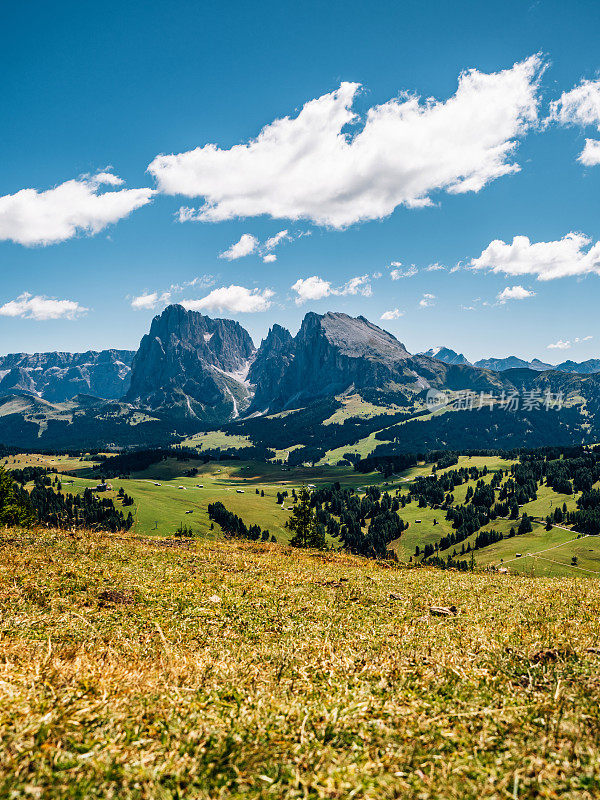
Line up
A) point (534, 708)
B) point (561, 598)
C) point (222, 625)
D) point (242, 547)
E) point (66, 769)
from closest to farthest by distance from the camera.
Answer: point (66, 769) < point (534, 708) < point (222, 625) < point (561, 598) < point (242, 547)

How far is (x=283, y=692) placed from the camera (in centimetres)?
823

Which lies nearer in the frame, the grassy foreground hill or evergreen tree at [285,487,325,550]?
the grassy foreground hill

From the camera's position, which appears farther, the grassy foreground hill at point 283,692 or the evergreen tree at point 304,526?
the evergreen tree at point 304,526

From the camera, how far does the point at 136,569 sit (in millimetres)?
18938

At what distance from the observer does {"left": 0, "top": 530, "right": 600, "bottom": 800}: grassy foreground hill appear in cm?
535

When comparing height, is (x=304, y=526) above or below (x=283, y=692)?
below

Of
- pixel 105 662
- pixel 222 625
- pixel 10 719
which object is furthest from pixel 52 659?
pixel 222 625

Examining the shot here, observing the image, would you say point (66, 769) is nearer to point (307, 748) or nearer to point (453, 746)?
point (307, 748)

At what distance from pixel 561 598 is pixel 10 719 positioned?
824 inches

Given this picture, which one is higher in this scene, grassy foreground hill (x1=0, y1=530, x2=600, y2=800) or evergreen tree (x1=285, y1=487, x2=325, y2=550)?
grassy foreground hill (x1=0, y1=530, x2=600, y2=800)

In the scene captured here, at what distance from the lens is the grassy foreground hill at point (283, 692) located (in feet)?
17.6

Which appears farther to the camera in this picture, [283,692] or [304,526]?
[304,526]

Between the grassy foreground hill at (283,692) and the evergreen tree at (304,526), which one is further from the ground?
the grassy foreground hill at (283,692)

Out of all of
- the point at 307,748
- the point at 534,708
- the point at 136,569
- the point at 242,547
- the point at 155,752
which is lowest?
the point at 242,547
